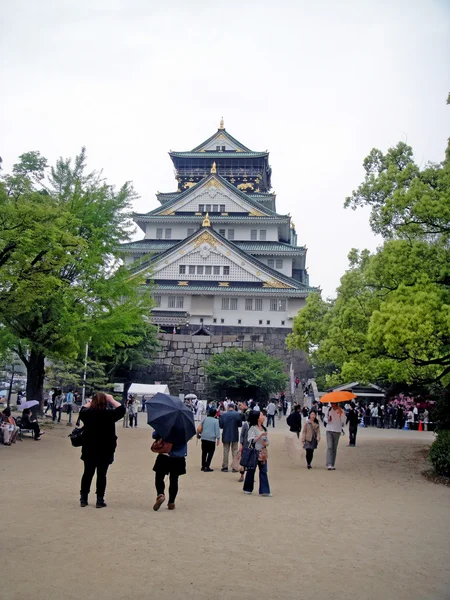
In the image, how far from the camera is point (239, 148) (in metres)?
54.1

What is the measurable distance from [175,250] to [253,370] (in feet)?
45.1

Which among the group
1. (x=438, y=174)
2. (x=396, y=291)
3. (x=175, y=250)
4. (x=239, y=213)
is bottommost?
(x=396, y=291)

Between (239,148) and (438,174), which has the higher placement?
(239,148)

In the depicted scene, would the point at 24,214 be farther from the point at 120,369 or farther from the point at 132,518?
the point at 120,369

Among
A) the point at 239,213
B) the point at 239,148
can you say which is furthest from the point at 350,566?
the point at 239,148

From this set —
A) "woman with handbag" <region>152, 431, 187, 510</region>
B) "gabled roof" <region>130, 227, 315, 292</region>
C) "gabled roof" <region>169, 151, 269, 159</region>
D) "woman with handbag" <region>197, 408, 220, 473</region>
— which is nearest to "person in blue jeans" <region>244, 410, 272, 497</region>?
Answer: "woman with handbag" <region>152, 431, 187, 510</region>

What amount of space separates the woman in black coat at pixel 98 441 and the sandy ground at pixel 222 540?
299 millimetres

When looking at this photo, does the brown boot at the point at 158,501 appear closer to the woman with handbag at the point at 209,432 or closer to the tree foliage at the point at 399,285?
the woman with handbag at the point at 209,432

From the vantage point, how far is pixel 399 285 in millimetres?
12461

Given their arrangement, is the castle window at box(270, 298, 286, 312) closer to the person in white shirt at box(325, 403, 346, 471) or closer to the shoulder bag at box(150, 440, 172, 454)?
the person in white shirt at box(325, 403, 346, 471)

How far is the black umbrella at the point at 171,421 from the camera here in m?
8.14

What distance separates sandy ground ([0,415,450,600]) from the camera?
5023mm

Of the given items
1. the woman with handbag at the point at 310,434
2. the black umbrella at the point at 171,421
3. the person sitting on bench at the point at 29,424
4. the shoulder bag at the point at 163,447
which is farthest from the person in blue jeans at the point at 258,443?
the person sitting on bench at the point at 29,424

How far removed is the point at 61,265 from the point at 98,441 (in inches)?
312
